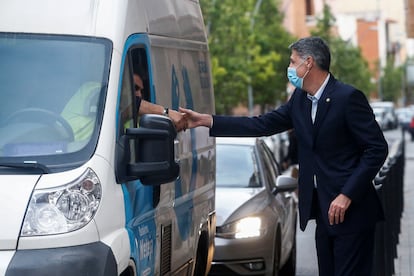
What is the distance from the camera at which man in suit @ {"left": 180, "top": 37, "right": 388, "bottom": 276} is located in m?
6.62

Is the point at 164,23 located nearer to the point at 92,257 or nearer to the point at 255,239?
the point at 92,257

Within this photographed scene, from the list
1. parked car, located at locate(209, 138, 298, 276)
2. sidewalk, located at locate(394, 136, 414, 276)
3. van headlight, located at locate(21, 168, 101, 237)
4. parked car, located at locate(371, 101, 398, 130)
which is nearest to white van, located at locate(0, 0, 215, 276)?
van headlight, located at locate(21, 168, 101, 237)

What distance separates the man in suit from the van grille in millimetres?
918

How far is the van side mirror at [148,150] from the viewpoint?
20.0 feet

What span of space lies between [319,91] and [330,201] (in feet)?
2.17

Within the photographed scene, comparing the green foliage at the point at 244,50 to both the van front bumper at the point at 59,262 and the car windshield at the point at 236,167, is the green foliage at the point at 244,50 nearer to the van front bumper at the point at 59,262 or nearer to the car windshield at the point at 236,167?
the car windshield at the point at 236,167

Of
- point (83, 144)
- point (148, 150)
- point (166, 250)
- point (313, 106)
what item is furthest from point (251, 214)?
point (83, 144)

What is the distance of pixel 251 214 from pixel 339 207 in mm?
4000

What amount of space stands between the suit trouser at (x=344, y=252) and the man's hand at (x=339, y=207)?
13cm

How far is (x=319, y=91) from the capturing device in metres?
6.79

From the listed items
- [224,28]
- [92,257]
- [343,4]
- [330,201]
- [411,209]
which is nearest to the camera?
[92,257]

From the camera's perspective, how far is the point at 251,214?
10.5 metres

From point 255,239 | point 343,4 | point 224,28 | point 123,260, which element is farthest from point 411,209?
point 343,4

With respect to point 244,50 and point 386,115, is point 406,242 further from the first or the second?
point 386,115
